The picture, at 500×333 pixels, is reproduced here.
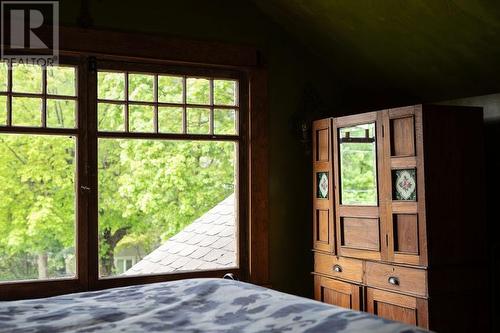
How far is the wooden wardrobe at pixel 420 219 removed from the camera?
12.0ft

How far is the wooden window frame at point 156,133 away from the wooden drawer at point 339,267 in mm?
428

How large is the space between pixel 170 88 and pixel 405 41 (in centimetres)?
177

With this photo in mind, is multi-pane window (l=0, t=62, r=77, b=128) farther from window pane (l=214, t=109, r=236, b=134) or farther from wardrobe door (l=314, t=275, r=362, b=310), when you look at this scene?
wardrobe door (l=314, t=275, r=362, b=310)

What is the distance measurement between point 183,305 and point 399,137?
2094 millimetres

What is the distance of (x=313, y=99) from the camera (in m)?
4.93

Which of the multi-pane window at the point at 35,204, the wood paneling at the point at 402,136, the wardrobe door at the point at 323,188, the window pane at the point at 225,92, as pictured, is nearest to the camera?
the wood paneling at the point at 402,136

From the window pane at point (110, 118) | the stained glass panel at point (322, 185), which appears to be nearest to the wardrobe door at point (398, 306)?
the stained glass panel at point (322, 185)

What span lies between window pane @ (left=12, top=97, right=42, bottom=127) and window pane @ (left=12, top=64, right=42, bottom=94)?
3.8 inches

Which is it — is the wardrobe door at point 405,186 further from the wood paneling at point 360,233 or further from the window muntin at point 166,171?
the window muntin at point 166,171

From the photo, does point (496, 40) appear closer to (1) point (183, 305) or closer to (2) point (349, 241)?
(2) point (349, 241)

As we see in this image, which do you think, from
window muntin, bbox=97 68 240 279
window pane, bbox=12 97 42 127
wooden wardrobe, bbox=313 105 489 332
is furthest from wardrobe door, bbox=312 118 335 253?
window pane, bbox=12 97 42 127

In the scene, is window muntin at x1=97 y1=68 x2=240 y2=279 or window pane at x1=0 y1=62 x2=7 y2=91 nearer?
window pane at x1=0 y1=62 x2=7 y2=91

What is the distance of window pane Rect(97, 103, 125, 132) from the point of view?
168 inches

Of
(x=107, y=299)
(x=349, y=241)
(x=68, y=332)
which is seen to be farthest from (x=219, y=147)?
(x=68, y=332)
